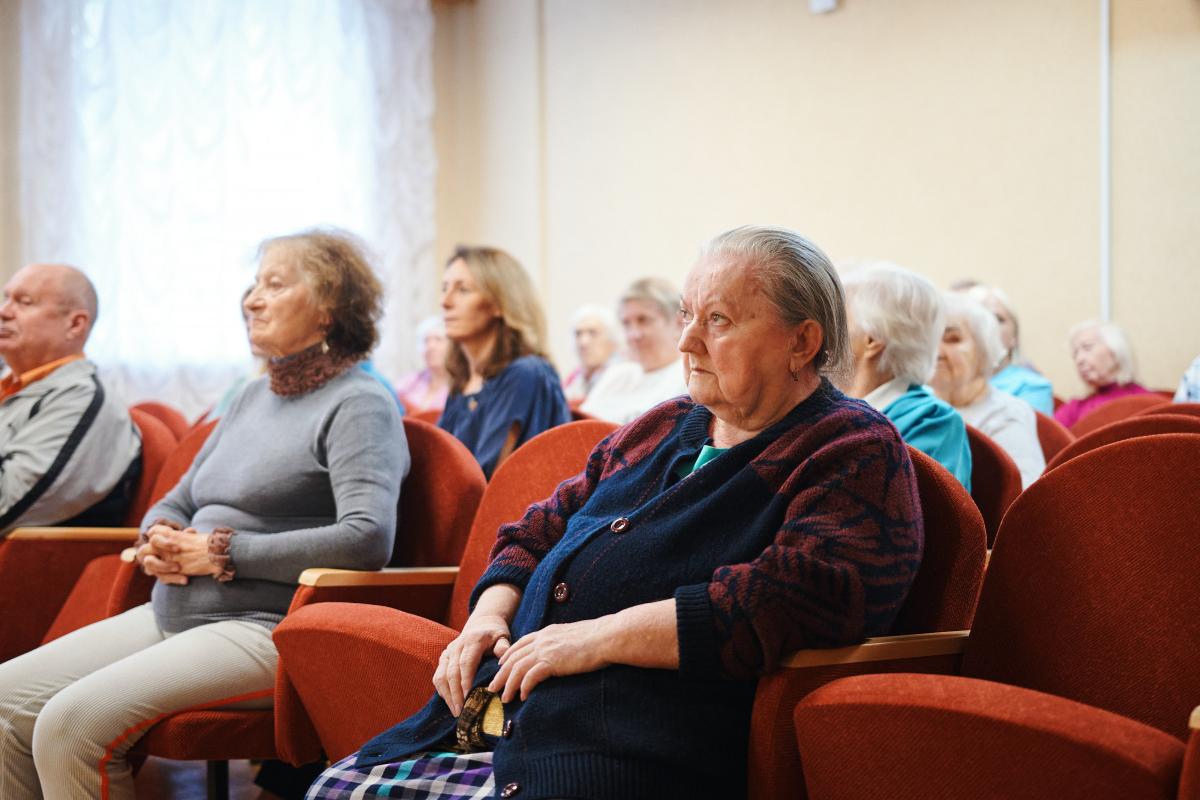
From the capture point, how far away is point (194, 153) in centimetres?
645

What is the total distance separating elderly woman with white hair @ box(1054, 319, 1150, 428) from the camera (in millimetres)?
4879

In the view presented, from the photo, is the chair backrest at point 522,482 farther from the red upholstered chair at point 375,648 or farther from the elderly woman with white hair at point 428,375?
the elderly woman with white hair at point 428,375

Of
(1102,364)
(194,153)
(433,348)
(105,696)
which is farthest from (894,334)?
(194,153)

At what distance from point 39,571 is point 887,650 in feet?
6.53

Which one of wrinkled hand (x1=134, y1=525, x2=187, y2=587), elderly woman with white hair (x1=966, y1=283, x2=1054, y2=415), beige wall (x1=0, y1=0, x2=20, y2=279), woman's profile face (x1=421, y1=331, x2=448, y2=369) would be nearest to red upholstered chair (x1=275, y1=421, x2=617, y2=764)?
wrinkled hand (x1=134, y1=525, x2=187, y2=587)

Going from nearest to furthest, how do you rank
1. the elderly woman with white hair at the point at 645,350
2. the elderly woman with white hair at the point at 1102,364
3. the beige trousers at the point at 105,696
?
the beige trousers at the point at 105,696 < the elderly woman with white hair at the point at 645,350 < the elderly woman with white hair at the point at 1102,364

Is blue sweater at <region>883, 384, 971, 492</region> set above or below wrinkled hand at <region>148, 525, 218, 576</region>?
above

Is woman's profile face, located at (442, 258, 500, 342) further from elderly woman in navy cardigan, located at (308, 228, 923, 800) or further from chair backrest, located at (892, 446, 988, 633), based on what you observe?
chair backrest, located at (892, 446, 988, 633)

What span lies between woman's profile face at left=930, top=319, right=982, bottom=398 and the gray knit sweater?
1454 mm

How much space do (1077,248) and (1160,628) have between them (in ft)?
13.9

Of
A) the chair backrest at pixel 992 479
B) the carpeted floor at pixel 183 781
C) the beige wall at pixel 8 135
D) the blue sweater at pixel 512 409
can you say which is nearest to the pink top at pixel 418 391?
the beige wall at pixel 8 135

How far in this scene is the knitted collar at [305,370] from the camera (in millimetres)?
2322

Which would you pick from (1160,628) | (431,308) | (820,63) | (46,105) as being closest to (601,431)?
(1160,628)

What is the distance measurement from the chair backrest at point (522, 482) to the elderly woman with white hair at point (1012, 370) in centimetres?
219
